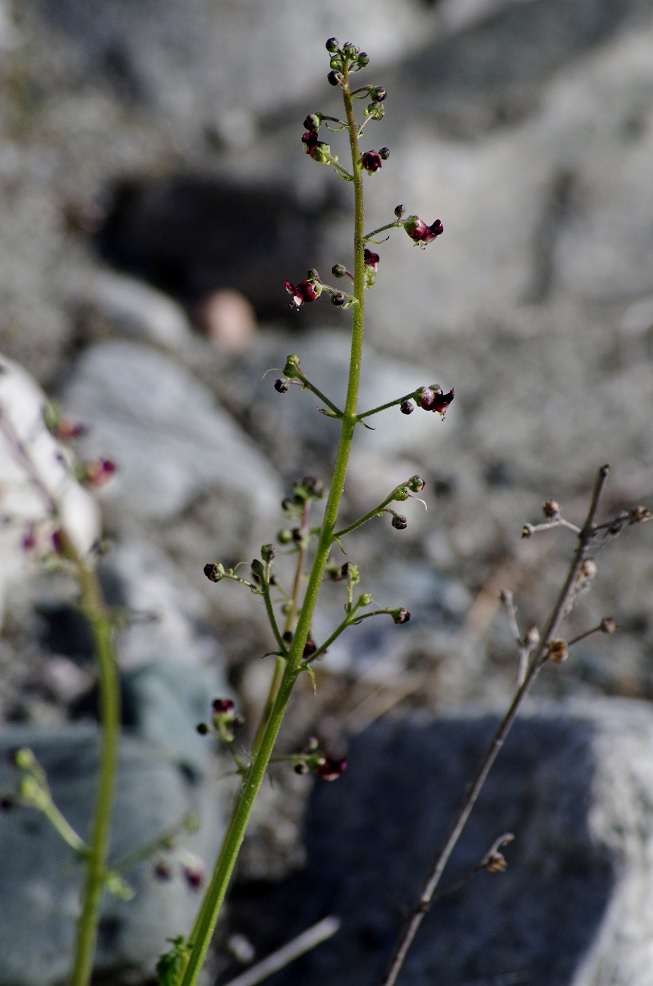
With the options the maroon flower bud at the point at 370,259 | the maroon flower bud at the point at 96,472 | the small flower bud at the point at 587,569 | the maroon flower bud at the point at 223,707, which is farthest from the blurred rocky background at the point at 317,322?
the maroon flower bud at the point at 370,259

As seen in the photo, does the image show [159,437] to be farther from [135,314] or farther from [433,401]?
[433,401]

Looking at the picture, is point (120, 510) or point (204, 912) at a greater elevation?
point (120, 510)

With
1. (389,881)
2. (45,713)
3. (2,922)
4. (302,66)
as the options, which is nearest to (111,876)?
(2,922)

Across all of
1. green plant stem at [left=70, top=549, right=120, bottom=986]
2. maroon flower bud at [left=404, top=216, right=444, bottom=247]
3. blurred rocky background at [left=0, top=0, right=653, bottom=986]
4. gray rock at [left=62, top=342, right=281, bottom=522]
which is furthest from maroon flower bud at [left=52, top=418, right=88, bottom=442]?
gray rock at [left=62, top=342, right=281, bottom=522]

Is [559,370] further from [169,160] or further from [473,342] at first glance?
[169,160]

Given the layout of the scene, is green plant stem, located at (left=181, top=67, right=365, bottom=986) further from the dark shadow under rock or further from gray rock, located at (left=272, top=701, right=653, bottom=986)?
gray rock, located at (left=272, top=701, right=653, bottom=986)

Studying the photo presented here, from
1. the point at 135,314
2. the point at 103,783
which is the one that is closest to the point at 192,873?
the point at 103,783
